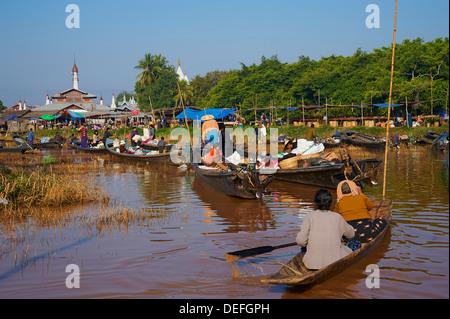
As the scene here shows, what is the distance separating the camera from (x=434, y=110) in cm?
3156

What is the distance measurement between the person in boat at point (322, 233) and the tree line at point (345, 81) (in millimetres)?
25250

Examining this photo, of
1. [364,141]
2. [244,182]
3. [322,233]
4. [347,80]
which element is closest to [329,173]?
[244,182]

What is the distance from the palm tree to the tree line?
815 cm

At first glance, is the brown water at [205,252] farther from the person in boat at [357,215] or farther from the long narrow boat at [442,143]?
the long narrow boat at [442,143]

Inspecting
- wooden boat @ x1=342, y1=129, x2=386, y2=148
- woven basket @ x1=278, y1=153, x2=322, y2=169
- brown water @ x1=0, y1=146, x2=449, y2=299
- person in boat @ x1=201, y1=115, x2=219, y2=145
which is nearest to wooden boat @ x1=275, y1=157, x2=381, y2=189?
woven basket @ x1=278, y1=153, x2=322, y2=169

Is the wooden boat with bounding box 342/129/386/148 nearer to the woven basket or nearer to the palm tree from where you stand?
the woven basket

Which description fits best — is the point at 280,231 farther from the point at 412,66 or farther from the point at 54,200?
the point at 412,66

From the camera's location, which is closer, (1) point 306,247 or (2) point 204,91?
(1) point 306,247

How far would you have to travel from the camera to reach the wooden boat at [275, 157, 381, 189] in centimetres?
1128

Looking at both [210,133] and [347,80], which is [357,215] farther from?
[347,80]

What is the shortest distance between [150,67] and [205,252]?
2351 inches

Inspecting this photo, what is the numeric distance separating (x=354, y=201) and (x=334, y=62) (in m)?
38.4

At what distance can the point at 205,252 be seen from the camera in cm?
686
